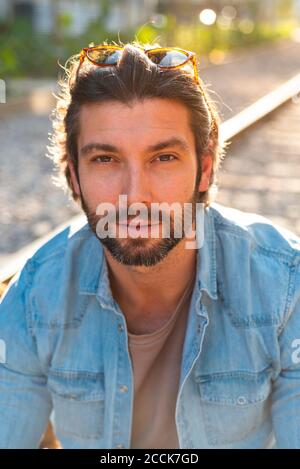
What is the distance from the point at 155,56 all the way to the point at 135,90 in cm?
24

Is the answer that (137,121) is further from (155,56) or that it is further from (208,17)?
(208,17)

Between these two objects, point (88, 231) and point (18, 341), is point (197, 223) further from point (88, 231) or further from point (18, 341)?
point (18, 341)

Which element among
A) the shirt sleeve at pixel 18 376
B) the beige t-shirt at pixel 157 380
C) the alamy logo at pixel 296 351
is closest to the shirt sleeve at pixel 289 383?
the alamy logo at pixel 296 351

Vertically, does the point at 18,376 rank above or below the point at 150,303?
below

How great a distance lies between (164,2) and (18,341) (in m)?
44.8

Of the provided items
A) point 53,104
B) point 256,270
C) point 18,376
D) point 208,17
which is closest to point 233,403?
point 256,270

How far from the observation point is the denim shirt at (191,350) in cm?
227

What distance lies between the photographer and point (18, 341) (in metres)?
2.35

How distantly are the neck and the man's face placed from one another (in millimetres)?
114

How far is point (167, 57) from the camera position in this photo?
8.11 feet

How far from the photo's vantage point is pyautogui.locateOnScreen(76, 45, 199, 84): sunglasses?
2.45 metres

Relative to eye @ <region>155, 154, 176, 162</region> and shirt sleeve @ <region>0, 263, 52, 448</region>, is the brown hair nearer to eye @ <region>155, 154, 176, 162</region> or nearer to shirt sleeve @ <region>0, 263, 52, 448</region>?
eye @ <region>155, 154, 176, 162</region>

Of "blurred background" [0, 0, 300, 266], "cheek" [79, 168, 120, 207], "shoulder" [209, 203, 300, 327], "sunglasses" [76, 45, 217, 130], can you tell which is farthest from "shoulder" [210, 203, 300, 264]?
"blurred background" [0, 0, 300, 266]

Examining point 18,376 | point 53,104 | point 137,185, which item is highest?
point 53,104
